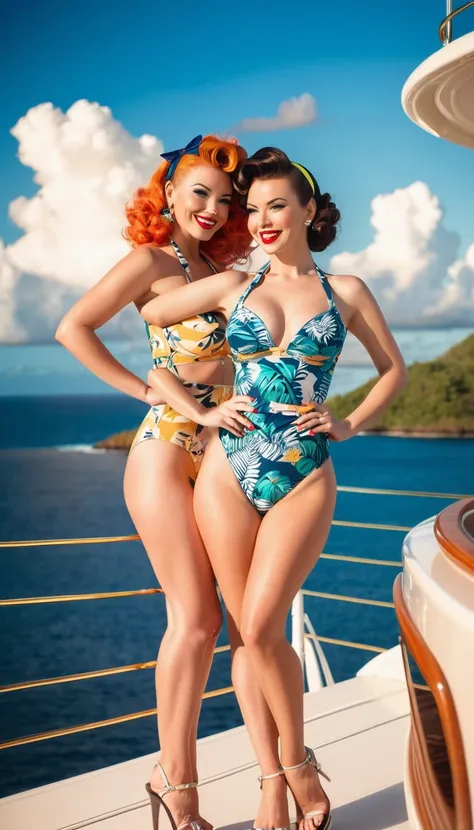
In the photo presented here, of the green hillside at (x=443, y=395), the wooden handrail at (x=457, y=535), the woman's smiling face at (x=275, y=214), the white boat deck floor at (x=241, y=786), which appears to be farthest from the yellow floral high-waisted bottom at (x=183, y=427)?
the green hillside at (x=443, y=395)

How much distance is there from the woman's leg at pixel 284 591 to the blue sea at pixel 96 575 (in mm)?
20848

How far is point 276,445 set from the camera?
196 cm

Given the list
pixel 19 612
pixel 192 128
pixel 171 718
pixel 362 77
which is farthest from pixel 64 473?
pixel 171 718

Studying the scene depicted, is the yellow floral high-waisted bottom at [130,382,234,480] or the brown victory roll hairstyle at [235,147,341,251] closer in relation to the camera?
the brown victory roll hairstyle at [235,147,341,251]

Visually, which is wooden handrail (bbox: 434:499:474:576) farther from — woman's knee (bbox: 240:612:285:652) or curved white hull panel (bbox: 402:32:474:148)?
curved white hull panel (bbox: 402:32:474:148)

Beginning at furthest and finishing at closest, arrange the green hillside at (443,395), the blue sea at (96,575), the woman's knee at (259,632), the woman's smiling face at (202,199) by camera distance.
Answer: the green hillside at (443,395), the blue sea at (96,575), the woman's smiling face at (202,199), the woman's knee at (259,632)

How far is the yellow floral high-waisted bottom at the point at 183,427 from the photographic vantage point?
2.15 metres

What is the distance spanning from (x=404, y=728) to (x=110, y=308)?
1.72m

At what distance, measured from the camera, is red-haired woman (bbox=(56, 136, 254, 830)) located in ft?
6.81

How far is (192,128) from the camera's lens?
4512cm

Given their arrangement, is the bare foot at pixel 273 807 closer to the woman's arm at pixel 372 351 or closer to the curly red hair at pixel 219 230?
the woman's arm at pixel 372 351

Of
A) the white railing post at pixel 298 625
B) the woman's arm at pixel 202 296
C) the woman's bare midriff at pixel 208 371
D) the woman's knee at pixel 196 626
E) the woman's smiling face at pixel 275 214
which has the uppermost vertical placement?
the woman's smiling face at pixel 275 214

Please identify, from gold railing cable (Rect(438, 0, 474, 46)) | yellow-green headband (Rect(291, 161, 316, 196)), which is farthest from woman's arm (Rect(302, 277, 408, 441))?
gold railing cable (Rect(438, 0, 474, 46))

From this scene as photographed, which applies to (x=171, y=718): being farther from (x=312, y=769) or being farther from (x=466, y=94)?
(x=466, y=94)
